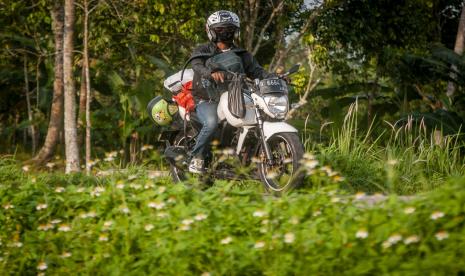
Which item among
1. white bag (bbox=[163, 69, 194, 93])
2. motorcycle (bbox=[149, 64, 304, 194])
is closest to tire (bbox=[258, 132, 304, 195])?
motorcycle (bbox=[149, 64, 304, 194])

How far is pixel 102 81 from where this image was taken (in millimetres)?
17406

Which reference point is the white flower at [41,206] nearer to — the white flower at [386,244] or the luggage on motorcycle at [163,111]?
the white flower at [386,244]

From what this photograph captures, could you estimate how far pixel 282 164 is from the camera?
786 cm

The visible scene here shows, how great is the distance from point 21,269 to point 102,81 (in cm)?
1202

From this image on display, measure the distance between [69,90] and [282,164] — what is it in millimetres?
5409

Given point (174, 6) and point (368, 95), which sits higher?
point (174, 6)

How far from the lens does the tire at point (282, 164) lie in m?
7.51

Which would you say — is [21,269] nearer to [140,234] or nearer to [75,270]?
[75,270]

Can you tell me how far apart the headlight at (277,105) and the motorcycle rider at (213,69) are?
1.31 ft

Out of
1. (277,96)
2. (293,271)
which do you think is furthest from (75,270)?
(277,96)

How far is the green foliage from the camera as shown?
4.66m

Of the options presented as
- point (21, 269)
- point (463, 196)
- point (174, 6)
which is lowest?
point (21, 269)

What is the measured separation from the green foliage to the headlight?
78.2 inches

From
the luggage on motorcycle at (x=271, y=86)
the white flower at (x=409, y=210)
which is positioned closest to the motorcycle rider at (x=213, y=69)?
the luggage on motorcycle at (x=271, y=86)
